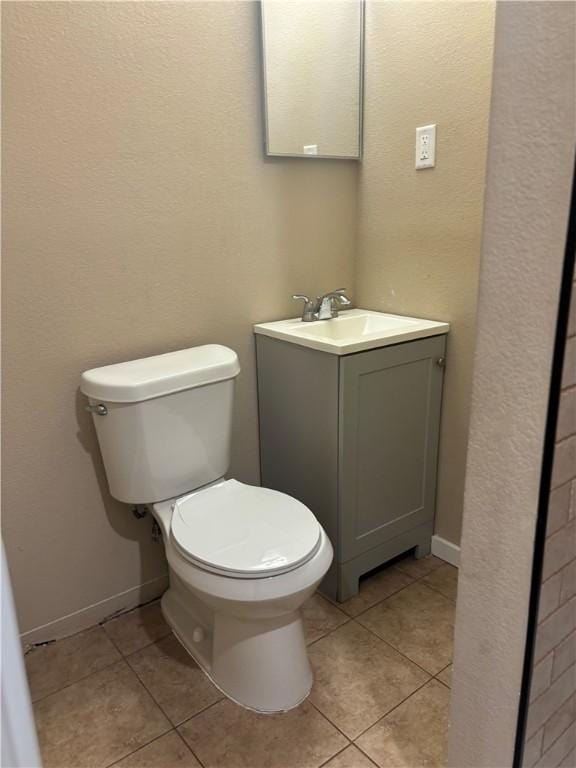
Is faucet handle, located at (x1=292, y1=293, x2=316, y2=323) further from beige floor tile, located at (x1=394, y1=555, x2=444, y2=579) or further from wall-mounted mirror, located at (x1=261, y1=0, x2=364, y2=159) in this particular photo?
beige floor tile, located at (x1=394, y1=555, x2=444, y2=579)

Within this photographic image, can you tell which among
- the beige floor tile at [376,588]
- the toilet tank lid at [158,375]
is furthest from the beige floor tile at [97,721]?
the toilet tank lid at [158,375]

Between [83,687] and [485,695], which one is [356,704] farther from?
[83,687]

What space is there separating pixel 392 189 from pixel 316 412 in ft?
2.71

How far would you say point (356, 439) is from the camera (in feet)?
5.48

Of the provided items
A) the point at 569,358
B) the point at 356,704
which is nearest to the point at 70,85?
the point at 569,358

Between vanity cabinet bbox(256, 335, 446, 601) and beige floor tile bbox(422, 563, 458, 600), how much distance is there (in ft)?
0.40

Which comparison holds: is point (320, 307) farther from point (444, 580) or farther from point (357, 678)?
point (357, 678)

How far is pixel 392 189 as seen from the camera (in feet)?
6.19

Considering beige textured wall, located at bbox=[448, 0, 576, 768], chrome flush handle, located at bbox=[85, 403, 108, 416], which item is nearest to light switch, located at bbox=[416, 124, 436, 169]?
beige textured wall, located at bbox=[448, 0, 576, 768]

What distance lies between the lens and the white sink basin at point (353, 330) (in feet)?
5.19

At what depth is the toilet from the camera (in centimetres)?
129

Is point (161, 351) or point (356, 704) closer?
point (356, 704)

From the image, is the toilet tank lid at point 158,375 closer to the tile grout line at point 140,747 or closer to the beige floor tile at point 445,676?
the tile grout line at point 140,747

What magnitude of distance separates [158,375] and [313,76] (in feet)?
3.77
